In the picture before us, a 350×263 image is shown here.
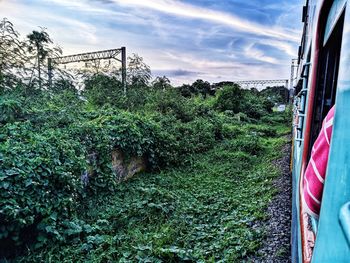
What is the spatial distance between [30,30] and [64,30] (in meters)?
2.85

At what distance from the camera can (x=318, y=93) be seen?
6.22ft

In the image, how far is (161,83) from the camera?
12.4 m

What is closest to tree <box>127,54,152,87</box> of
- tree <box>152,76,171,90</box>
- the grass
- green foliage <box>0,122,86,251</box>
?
tree <box>152,76,171,90</box>

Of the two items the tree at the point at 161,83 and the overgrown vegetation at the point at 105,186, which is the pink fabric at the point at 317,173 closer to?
the overgrown vegetation at the point at 105,186

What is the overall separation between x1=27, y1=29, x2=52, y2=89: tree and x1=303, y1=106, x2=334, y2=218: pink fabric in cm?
591

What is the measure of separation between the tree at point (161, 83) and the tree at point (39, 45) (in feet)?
20.7

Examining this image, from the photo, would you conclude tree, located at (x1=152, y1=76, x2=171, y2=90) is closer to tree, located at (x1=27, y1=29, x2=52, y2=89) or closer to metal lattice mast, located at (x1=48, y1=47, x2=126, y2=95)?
metal lattice mast, located at (x1=48, y1=47, x2=126, y2=95)

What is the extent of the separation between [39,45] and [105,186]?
10.3 ft

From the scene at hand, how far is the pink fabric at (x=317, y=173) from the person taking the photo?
0.85 m

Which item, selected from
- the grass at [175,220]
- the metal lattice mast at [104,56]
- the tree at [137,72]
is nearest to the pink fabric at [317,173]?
the grass at [175,220]

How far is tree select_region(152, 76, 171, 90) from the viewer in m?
12.0

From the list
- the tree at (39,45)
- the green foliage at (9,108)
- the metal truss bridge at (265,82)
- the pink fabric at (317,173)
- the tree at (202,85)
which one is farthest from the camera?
the metal truss bridge at (265,82)

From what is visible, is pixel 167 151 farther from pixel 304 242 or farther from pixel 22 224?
pixel 304 242

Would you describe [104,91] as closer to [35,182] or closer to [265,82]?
[35,182]
